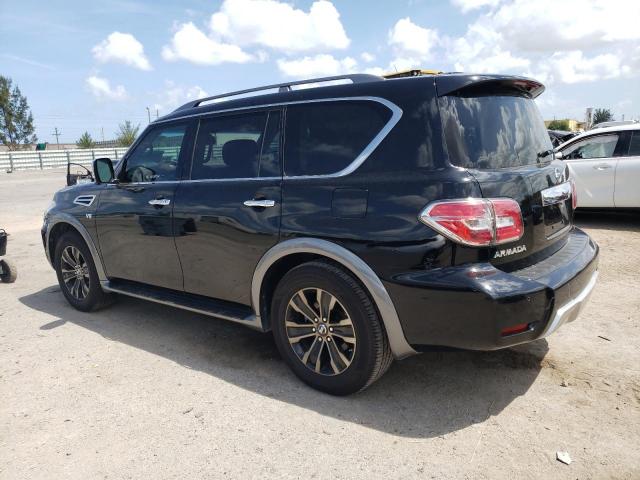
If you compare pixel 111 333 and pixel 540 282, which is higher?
pixel 540 282

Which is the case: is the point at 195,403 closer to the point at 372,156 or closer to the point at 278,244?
the point at 278,244

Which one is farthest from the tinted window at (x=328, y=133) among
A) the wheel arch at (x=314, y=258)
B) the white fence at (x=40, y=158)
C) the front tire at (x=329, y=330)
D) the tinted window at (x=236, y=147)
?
the white fence at (x=40, y=158)

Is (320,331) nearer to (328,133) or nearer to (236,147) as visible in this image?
(328,133)

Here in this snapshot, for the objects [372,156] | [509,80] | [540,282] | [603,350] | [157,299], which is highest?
[509,80]

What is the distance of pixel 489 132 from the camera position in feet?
9.66

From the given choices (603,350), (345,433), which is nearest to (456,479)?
(345,433)

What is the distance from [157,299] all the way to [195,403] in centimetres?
123

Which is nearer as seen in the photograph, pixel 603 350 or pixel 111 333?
pixel 603 350

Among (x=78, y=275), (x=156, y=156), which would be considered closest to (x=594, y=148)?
(x=156, y=156)

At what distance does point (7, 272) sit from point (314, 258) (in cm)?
482

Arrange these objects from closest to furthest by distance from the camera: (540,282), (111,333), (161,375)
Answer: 1. (540,282)
2. (161,375)
3. (111,333)

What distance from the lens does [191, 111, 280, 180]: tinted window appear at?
11.4 ft

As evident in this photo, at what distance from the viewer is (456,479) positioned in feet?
7.93

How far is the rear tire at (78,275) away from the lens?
4.89 m
